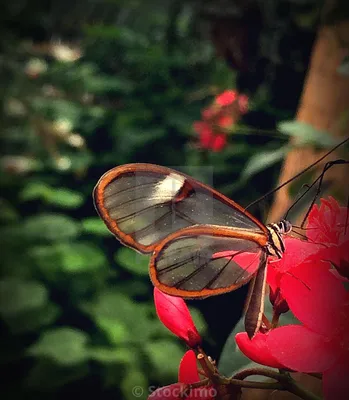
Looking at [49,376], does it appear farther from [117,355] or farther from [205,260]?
[205,260]

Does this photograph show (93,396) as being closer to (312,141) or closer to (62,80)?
(312,141)

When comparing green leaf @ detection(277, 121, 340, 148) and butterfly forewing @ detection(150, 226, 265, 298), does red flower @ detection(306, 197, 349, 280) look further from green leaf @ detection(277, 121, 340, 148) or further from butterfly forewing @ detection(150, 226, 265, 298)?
green leaf @ detection(277, 121, 340, 148)

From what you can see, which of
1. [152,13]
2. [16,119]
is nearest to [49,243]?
[16,119]

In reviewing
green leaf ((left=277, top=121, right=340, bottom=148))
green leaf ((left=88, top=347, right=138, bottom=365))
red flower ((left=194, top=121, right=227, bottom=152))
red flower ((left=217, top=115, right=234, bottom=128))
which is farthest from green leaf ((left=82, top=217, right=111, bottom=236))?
green leaf ((left=277, top=121, right=340, bottom=148))

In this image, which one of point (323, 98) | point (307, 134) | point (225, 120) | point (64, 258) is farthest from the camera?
point (225, 120)

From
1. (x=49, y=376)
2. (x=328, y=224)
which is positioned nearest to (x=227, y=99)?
(x=49, y=376)

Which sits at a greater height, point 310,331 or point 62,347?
point 310,331

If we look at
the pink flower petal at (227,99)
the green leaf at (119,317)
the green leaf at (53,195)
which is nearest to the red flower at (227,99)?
the pink flower petal at (227,99)
